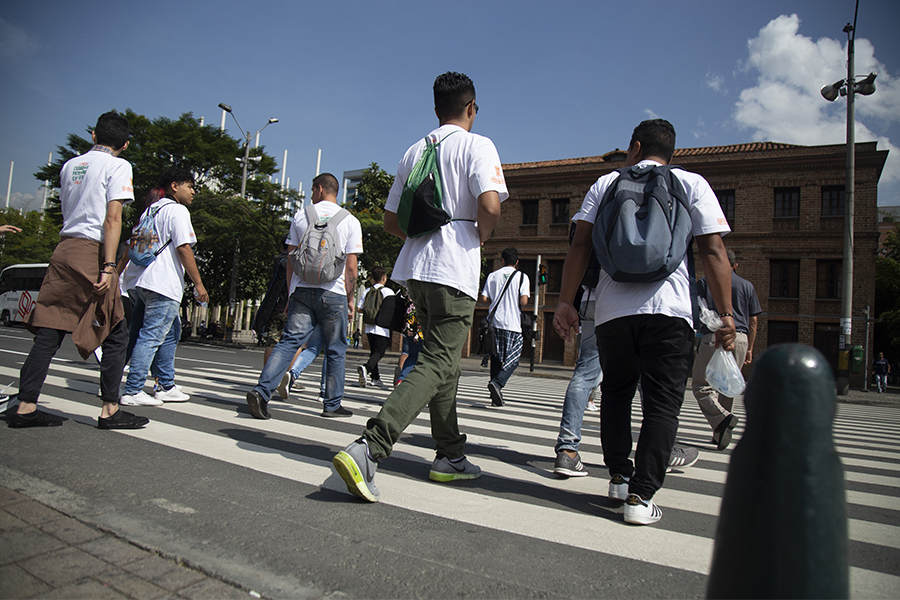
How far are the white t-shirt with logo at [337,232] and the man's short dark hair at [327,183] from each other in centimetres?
20

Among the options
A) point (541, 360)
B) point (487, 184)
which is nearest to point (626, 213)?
point (487, 184)

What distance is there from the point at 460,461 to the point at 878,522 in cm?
211

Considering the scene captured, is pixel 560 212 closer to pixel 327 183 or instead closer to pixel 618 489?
pixel 327 183

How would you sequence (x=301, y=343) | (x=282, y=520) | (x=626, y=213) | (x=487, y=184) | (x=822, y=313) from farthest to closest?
1. (x=822, y=313)
2. (x=301, y=343)
3. (x=487, y=184)
4. (x=626, y=213)
5. (x=282, y=520)

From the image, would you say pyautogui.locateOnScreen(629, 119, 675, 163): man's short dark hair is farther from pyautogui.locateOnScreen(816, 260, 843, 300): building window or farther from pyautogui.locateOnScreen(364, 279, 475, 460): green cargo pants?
pyautogui.locateOnScreen(816, 260, 843, 300): building window

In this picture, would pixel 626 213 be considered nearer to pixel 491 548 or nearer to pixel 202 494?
pixel 491 548

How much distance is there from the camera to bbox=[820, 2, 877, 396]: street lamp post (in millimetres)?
16859

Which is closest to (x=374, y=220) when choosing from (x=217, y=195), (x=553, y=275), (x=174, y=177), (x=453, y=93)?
(x=217, y=195)

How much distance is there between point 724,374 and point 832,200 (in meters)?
31.4

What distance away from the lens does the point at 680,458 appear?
12.4 feet

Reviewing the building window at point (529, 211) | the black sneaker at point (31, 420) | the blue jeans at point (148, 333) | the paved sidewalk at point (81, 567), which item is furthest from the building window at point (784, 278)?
the paved sidewalk at point (81, 567)

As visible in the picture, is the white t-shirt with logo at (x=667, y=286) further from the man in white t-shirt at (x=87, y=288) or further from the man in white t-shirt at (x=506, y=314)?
the man in white t-shirt at (x=506, y=314)

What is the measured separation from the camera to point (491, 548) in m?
2.08

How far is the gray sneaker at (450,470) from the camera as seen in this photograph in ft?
9.85
